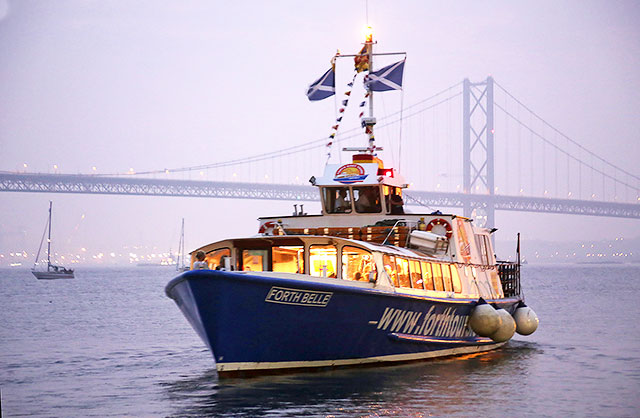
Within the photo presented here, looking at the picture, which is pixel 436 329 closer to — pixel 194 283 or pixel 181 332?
pixel 194 283

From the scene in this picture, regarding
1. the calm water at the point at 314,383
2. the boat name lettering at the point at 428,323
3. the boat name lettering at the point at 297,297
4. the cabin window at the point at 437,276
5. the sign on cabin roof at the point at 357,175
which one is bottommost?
the calm water at the point at 314,383

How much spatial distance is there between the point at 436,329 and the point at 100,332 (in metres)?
18.5

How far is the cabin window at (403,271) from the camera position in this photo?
22156 mm

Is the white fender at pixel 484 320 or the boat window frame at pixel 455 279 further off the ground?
the boat window frame at pixel 455 279

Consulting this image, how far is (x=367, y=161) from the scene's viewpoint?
25812mm

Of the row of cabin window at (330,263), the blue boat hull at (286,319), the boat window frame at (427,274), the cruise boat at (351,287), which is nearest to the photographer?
the blue boat hull at (286,319)

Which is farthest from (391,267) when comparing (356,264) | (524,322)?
(524,322)

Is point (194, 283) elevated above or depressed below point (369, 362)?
above

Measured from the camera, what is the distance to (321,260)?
21922mm

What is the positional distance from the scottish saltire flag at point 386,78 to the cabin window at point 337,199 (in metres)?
3.07

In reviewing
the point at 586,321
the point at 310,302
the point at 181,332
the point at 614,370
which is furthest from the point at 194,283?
the point at 586,321

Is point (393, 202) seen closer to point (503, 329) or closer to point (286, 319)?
point (503, 329)

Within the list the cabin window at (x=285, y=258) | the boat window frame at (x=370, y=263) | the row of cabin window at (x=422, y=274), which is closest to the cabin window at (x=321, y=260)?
the cabin window at (x=285, y=258)

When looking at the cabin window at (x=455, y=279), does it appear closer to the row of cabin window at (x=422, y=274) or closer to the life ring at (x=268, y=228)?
the row of cabin window at (x=422, y=274)
